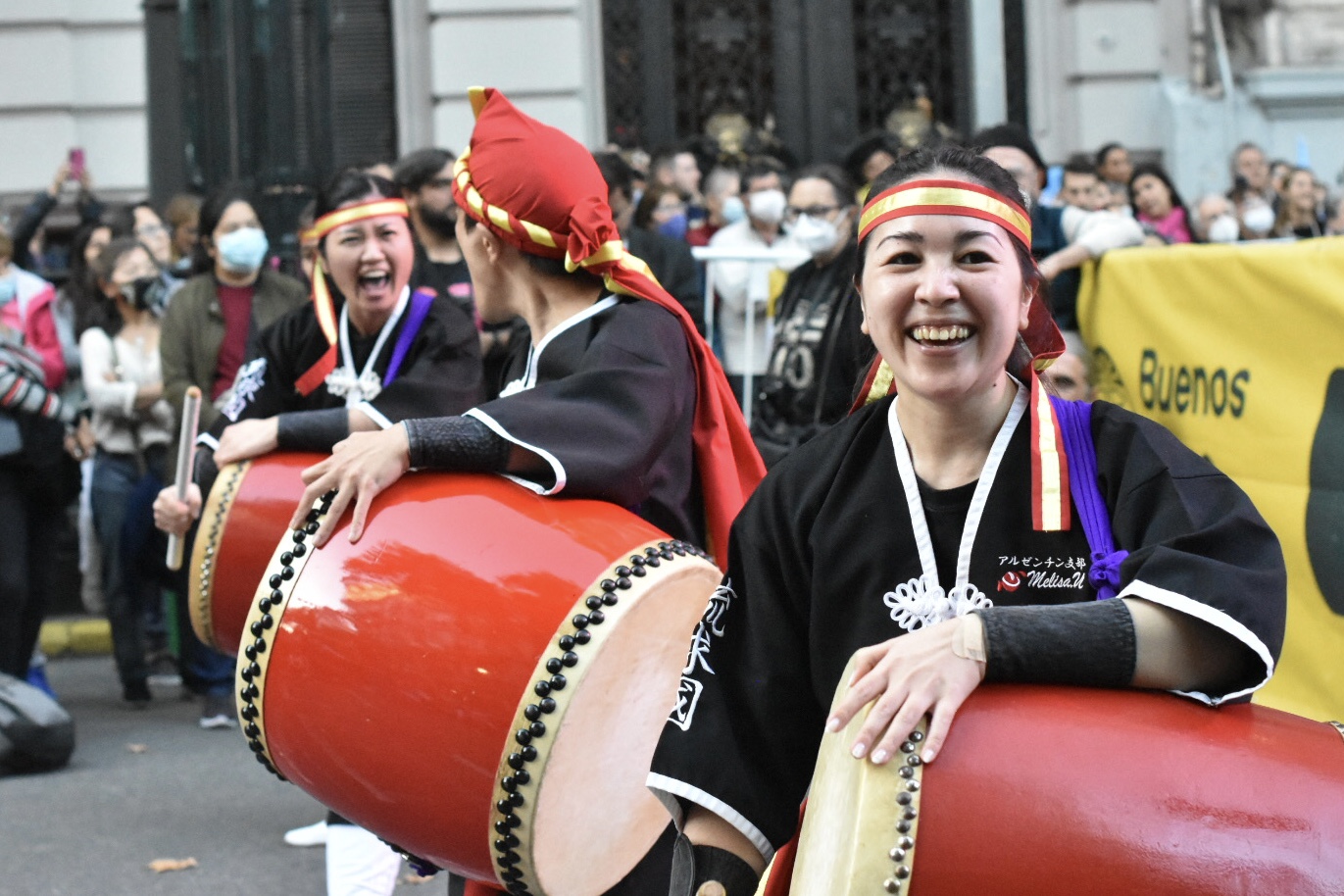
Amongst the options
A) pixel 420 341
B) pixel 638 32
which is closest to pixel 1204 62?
pixel 638 32

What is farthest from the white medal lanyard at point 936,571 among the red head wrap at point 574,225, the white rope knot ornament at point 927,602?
the red head wrap at point 574,225

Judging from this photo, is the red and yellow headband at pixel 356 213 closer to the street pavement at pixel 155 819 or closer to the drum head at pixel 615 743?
the drum head at pixel 615 743

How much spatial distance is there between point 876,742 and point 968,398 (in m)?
0.52

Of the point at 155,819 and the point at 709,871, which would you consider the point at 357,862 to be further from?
the point at 155,819

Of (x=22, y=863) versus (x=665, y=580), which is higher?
(x=665, y=580)

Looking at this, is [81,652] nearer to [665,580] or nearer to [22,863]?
[22,863]

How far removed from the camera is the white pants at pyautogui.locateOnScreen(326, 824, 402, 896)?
3740 mm

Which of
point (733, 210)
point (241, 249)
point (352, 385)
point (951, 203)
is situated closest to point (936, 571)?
point (951, 203)

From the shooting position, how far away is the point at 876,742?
1782 mm

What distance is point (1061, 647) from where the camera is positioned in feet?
5.98

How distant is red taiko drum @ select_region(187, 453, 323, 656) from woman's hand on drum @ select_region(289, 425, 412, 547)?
2.75 feet

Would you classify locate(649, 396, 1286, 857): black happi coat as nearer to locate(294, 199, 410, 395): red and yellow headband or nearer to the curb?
locate(294, 199, 410, 395): red and yellow headband

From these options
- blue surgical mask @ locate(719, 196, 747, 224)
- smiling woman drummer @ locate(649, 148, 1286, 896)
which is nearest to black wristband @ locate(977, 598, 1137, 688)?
smiling woman drummer @ locate(649, 148, 1286, 896)

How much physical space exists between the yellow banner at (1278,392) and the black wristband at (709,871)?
8.16 ft
